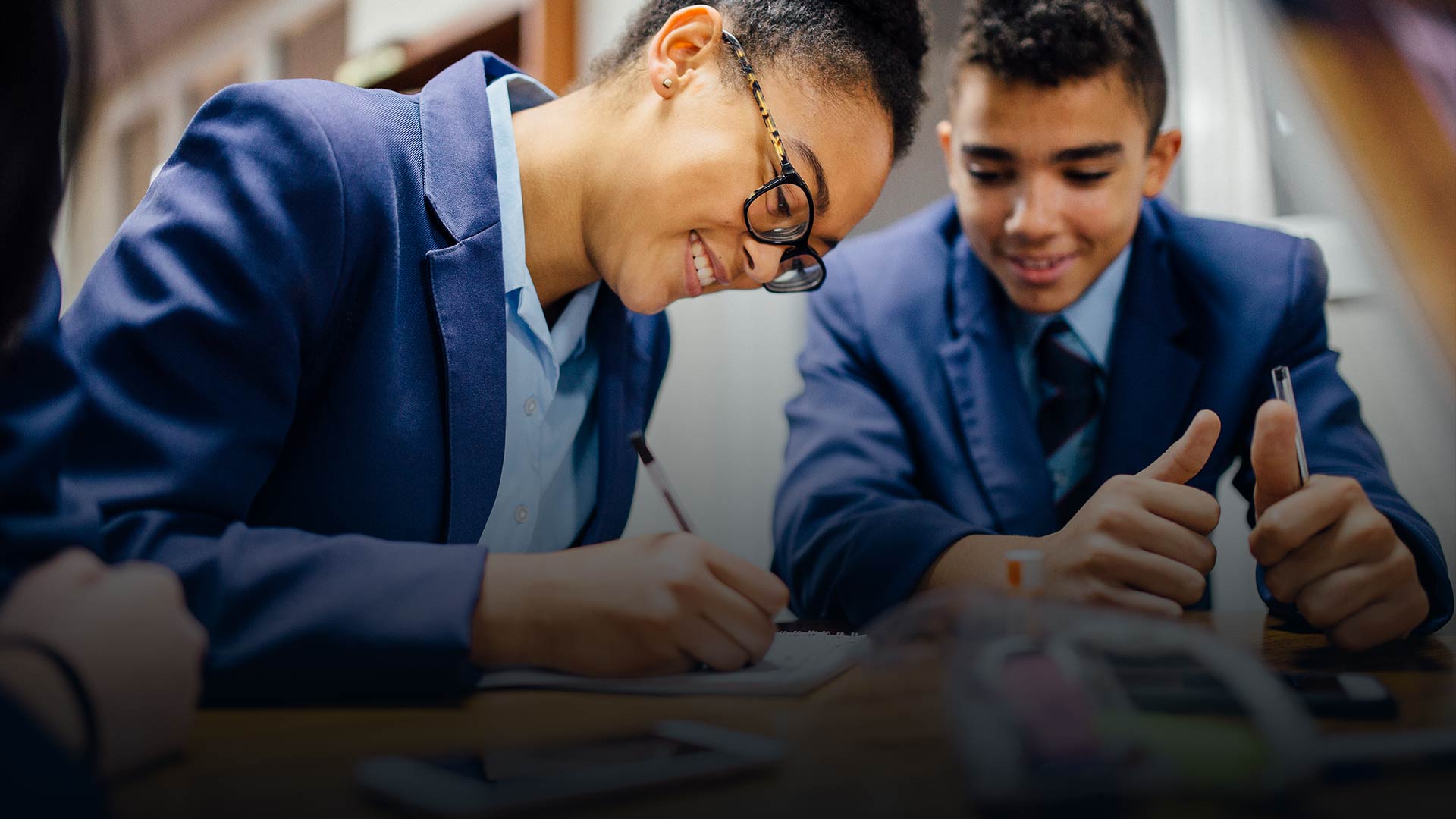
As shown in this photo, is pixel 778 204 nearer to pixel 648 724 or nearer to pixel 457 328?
pixel 457 328

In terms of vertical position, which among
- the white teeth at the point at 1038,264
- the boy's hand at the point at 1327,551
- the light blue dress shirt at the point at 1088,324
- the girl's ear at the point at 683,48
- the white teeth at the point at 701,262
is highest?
the girl's ear at the point at 683,48

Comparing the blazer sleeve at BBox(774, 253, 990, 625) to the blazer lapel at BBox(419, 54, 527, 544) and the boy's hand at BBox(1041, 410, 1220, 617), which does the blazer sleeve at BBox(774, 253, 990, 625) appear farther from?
the blazer lapel at BBox(419, 54, 527, 544)

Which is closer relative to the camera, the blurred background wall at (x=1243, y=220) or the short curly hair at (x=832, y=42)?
the short curly hair at (x=832, y=42)

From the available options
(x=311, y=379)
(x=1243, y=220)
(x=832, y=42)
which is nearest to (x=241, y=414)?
(x=311, y=379)

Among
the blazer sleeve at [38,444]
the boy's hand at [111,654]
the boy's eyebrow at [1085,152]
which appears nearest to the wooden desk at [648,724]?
the boy's hand at [111,654]

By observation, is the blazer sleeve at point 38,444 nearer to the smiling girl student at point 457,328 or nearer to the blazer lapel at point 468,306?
the smiling girl student at point 457,328

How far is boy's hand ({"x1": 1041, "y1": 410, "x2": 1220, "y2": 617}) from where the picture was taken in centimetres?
77

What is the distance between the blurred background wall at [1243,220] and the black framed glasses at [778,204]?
334 mm

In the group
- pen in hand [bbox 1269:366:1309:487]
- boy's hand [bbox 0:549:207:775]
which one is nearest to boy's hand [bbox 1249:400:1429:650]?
pen in hand [bbox 1269:366:1309:487]

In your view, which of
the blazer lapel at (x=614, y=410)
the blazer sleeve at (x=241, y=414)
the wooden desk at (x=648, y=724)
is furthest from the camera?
the blazer lapel at (x=614, y=410)

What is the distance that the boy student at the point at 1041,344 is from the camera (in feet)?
3.53

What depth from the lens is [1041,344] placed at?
1.24 m

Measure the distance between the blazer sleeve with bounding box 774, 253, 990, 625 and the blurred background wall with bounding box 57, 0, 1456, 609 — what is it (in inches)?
6.0

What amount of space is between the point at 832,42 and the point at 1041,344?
1.76 ft
